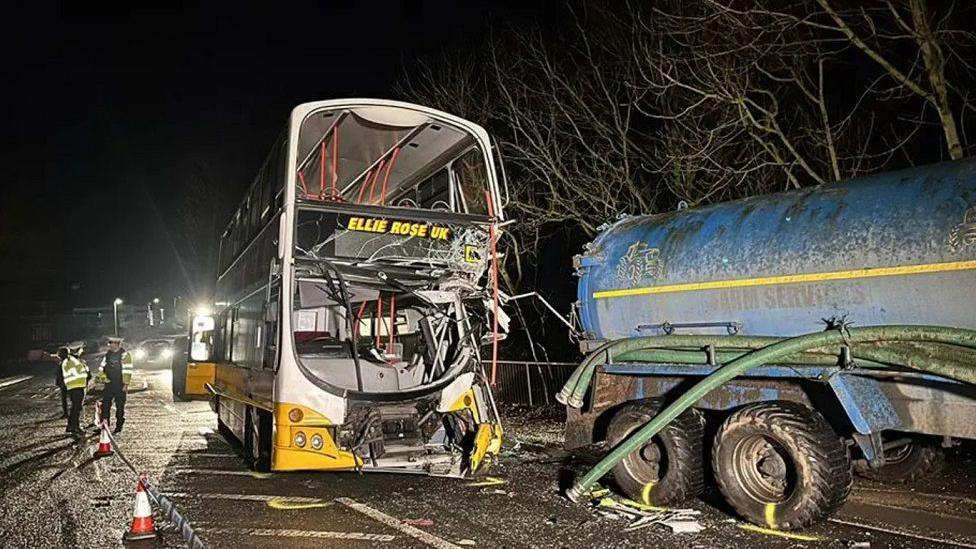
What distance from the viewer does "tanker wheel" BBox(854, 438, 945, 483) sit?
743 cm

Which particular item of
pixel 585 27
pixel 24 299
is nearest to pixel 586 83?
pixel 585 27

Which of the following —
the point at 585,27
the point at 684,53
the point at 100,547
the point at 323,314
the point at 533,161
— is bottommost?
the point at 100,547

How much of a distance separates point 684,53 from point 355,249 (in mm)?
7162

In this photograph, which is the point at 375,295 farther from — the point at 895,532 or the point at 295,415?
the point at 895,532

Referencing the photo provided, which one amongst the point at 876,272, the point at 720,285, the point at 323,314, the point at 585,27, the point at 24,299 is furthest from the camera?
the point at 24,299

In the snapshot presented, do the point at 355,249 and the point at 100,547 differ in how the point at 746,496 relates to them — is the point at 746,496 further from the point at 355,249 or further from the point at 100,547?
the point at 100,547

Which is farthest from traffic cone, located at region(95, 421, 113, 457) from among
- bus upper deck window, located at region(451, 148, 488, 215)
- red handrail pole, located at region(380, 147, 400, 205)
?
bus upper deck window, located at region(451, 148, 488, 215)

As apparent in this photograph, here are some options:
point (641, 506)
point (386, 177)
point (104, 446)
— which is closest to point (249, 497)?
point (386, 177)

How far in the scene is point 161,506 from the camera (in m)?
7.42

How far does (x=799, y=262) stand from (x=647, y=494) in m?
2.58

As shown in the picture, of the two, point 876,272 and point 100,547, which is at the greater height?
point 876,272

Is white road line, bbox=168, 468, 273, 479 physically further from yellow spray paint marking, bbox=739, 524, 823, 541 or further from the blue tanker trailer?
yellow spray paint marking, bbox=739, 524, 823, 541

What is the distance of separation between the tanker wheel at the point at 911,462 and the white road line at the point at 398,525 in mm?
4145

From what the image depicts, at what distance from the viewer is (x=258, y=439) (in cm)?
894
